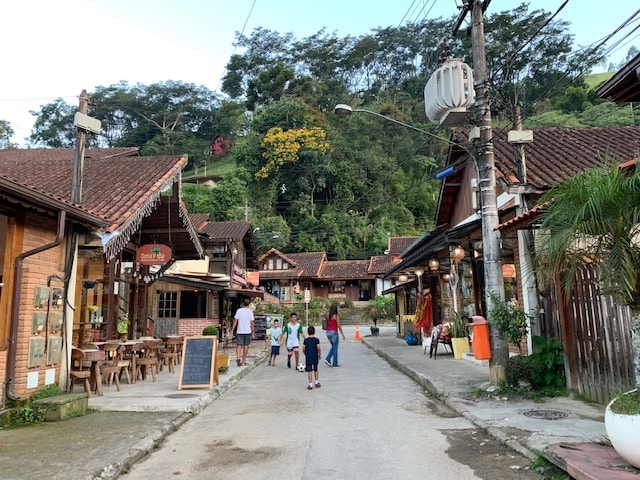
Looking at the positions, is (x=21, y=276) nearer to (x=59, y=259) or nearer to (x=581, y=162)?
(x=59, y=259)

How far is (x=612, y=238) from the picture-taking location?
4555mm

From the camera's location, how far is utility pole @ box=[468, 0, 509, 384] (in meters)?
8.78

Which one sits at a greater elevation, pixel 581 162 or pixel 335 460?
pixel 581 162

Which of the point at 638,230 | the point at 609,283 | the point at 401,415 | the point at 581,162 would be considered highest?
the point at 581,162

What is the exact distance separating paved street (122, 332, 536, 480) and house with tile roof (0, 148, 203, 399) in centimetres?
282

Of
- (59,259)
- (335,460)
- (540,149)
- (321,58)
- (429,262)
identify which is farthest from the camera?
(321,58)

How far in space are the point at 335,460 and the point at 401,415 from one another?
265cm

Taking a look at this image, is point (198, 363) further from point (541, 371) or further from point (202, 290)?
→ point (202, 290)

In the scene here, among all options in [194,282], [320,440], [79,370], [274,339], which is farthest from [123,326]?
[320,440]

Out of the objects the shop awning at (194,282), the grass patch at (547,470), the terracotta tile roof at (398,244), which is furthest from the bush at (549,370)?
the terracotta tile roof at (398,244)

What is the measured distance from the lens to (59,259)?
827 centimetres

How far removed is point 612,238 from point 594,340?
334cm

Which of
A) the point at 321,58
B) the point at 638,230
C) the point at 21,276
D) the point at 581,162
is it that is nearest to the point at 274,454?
the point at 638,230

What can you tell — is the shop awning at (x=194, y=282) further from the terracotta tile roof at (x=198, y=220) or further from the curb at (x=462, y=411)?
the terracotta tile roof at (x=198, y=220)
